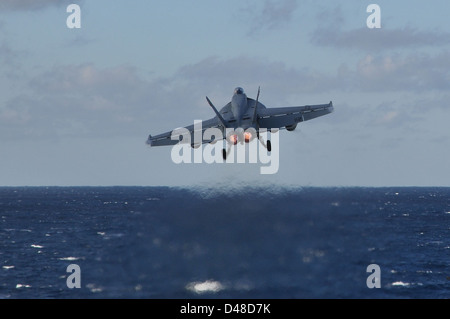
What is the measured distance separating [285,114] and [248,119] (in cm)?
481

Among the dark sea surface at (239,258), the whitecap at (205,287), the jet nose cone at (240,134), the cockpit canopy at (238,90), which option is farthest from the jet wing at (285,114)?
the whitecap at (205,287)

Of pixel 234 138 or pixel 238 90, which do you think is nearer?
pixel 234 138

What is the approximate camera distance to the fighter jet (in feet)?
229

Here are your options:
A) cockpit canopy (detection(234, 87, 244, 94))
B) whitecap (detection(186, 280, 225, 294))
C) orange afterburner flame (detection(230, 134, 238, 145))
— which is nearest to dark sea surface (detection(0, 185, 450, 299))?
whitecap (detection(186, 280, 225, 294))

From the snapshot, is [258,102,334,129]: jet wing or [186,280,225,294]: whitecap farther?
[186,280,225,294]: whitecap

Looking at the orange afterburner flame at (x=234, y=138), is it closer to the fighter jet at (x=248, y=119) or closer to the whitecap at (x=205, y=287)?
the fighter jet at (x=248, y=119)

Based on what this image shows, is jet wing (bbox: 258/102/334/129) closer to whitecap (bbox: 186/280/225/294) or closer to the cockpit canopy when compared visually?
the cockpit canopy

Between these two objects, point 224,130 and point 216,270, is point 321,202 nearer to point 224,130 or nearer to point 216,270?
point 216,270

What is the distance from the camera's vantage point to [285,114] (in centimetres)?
7306

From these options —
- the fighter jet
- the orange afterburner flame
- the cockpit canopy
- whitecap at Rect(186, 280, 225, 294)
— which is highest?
the cockpit canopy

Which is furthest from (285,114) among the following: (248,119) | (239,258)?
(239,258)

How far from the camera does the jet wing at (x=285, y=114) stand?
239ft

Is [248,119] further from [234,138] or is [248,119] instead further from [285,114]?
[285,114]
